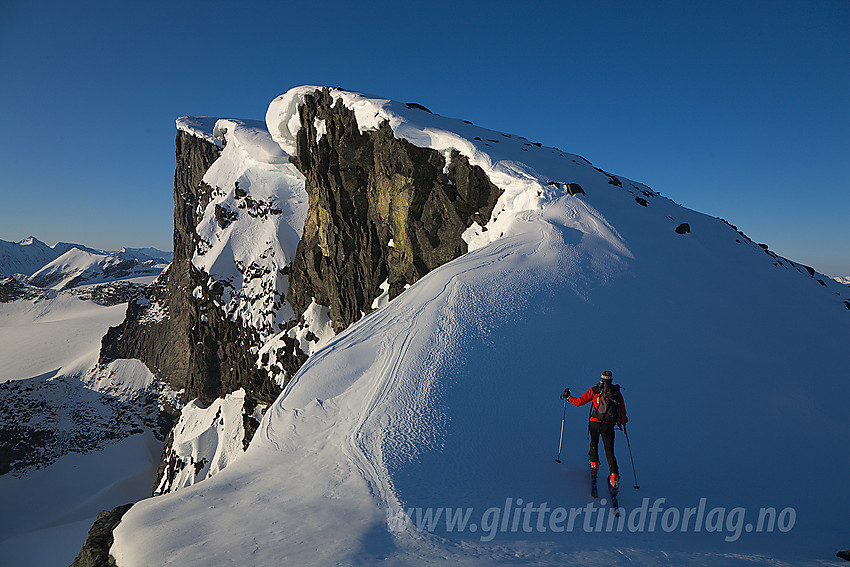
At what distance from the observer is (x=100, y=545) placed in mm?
4895

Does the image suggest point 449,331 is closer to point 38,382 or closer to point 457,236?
point 457,236

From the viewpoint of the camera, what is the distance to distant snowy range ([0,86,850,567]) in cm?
461

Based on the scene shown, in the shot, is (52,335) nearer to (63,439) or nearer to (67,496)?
(63,439)

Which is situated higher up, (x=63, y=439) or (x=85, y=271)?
(x=85, y=271)

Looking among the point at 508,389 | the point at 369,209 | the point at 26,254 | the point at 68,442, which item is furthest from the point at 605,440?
the point at 26,254

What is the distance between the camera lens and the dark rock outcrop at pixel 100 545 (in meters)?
4.65

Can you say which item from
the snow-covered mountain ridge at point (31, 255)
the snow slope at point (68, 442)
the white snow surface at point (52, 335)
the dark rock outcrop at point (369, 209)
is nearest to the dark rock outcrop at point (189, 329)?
the snow slope at point (68, 442)

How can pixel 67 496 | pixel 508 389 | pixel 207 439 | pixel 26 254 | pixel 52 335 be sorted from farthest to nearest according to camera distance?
pixel 26 254
pixel 52 335
pixel 67 496
pixel 207 439
pixel 508 389

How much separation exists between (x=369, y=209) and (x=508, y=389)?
15917 millimetres

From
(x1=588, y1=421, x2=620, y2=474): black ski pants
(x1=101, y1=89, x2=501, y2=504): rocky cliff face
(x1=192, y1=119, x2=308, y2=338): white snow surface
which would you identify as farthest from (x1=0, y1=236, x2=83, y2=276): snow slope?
(x1=588, y1=421, x2=620, y2=474): black ski pants

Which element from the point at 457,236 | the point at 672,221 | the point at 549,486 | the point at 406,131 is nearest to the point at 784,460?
the point at 549,486

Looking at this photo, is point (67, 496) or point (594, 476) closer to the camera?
point (594, 476)

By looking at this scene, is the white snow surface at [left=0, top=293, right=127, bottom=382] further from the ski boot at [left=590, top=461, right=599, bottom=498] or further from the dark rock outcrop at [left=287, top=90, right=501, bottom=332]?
the ski boot at [left=590, top=461, right=599, bottom=498]

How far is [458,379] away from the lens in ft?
23.0
